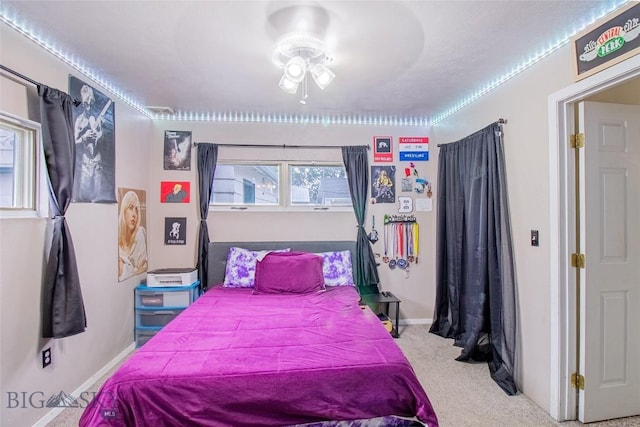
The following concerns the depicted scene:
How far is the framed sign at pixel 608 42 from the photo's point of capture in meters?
1.58

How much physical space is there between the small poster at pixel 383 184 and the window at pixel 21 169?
304cm

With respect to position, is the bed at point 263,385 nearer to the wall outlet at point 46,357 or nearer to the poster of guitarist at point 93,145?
the wall outlet at point 46,357

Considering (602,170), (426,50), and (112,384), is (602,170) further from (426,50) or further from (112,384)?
(112,384)

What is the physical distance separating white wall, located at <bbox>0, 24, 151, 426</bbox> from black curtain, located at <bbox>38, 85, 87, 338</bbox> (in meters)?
0.07

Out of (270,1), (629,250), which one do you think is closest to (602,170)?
(629,250)

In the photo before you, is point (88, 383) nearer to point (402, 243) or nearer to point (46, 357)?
point (46, 357)

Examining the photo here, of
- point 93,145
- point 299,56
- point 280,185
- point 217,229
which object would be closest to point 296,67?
point 299,56

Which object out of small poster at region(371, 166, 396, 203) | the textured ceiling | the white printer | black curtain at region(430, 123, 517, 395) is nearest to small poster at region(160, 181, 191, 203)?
the white printer

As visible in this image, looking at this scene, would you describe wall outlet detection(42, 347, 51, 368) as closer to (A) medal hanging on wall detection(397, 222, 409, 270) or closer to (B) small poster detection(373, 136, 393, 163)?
(A) medal hanging on wall detection(397, 222, 409, 270)

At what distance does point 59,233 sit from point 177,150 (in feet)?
5.80

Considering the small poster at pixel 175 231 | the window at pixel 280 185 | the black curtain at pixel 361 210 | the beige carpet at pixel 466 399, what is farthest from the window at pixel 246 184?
the beige carpet at pixel 466 399

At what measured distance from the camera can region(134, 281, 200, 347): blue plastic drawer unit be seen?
124 inches

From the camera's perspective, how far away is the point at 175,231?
3535 mm

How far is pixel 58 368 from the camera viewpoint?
212 cm
